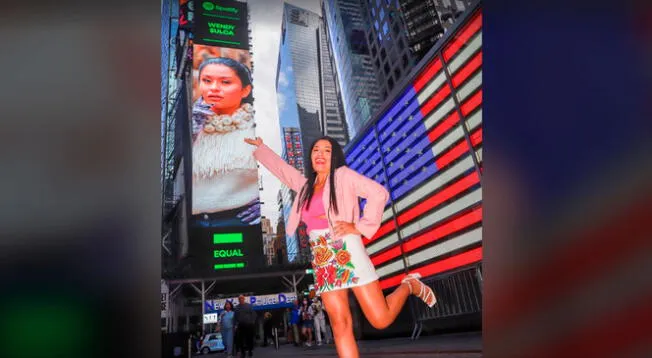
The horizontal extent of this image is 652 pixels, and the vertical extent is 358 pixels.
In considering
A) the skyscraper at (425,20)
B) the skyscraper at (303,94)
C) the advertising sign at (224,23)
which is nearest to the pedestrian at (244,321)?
the skyscraper at (303,94)

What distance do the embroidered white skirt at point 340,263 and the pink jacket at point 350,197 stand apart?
0.32ft

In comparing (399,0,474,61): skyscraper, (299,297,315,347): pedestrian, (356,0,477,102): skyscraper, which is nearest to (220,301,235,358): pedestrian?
(299,297,315,347): pedestrian

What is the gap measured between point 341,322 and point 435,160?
8.30 feet

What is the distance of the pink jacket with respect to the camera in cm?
229

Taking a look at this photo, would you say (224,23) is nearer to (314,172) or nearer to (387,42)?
(314,172)

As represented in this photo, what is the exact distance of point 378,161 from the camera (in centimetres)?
330

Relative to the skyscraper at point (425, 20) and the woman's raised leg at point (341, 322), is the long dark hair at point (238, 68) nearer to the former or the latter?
the woman's raised leg at point (341, 322)

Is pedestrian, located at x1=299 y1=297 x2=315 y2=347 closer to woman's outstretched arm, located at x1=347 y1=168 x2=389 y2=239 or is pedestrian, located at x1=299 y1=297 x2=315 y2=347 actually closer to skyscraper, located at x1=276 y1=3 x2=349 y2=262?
skyscraper, located at x1=276 y1=3 x2=349 y2=262

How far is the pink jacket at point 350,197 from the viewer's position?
2.29 m
